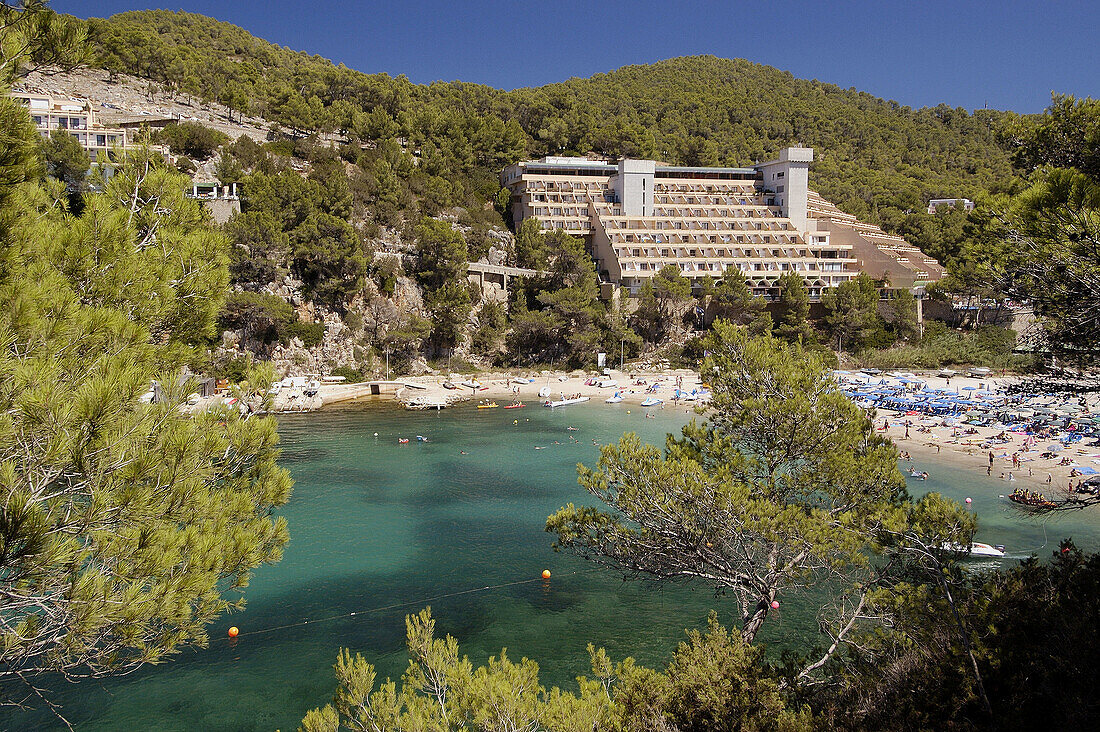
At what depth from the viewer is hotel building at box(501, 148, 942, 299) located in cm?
4562

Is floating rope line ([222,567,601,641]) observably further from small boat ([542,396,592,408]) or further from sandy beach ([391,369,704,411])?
sandy beach ([391,369,704,411])

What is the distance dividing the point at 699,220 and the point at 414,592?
40.1 metres

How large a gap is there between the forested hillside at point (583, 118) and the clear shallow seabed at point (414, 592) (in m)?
26.4

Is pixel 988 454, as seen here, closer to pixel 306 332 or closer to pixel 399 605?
pixel 399 605

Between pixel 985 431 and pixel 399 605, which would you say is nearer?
pixel 399 605

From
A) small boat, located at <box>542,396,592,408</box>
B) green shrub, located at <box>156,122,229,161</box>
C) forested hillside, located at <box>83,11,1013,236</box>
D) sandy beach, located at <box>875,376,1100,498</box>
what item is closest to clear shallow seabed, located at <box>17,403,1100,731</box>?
sandy beach, located at <box>875,376,1100,498</box>

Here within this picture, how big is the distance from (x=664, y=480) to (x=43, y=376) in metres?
6.94

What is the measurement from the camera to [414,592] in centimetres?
1509

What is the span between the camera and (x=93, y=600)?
14.1 ft

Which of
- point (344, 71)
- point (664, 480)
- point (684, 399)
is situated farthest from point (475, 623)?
point (344, 71)

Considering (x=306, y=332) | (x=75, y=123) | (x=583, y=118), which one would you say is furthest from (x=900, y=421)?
(x=75, y=123)

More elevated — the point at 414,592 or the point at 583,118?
the point at 583,118

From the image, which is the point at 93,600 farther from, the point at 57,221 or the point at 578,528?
the point at 578,528

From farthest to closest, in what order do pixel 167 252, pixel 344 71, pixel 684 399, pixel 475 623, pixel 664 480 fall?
pixel 344 71, pixel 684 399, pixel 475 623, pixel 664 480, pixel 167 252
